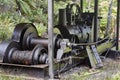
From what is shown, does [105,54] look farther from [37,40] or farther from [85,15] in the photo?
[37,40]

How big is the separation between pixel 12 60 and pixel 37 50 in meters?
0.59

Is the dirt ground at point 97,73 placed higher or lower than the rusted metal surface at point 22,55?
lower

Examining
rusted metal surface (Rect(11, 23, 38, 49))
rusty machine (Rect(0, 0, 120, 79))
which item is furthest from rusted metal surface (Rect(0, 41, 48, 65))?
rusted metal surface (Rect(11, 23, 38, 49))

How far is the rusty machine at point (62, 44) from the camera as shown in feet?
21.3

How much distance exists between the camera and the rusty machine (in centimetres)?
650

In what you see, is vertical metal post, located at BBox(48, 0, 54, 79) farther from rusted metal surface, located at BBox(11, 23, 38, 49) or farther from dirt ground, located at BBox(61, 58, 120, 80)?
rusted metal surface, located at BBox(11, 23, 38, 49)

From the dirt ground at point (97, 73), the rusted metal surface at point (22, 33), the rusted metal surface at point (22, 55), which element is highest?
the rusted metal surface at point (22, 33)

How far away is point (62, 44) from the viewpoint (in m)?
6.79

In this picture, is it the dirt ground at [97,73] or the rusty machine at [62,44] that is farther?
the dirt ground at [97,73]

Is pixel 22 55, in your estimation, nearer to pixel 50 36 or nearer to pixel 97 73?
pixel 50 36

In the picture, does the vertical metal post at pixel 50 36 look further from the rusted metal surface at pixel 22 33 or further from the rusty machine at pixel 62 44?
the rusted metal surface at pixel 22 33

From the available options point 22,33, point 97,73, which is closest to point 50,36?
point 22,33

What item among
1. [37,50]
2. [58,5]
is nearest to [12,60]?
[37,50]

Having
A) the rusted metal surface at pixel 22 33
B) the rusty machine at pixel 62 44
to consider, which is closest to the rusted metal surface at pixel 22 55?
the rusty machine at pixel 62 44
